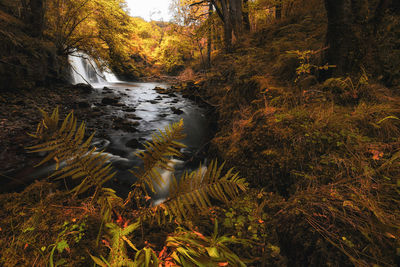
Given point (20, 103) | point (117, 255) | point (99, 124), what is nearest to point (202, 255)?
point (117, 255)

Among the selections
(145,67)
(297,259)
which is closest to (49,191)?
(297,259)

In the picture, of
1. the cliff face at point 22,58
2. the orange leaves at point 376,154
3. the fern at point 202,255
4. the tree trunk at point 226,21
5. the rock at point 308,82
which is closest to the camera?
the fern at point 202,255

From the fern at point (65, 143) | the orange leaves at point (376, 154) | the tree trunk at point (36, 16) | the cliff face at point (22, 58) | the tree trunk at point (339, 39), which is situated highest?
the tree trunk at point (36, 16)

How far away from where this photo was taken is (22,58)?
5809mm

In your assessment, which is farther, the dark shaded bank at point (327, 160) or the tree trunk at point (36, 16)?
the tree trunk at point (36, 16)

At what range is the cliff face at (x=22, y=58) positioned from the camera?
525cm

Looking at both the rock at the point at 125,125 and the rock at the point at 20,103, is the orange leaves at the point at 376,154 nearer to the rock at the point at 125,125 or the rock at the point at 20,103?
the rock at the point at 125,125

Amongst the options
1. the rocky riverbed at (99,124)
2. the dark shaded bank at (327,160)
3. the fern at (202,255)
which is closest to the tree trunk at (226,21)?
the rocky riverbed at (99,124)

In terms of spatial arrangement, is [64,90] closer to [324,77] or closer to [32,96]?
[32,96]

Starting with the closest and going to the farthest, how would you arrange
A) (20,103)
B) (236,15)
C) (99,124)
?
1. (20,103)
2. (99,124)
3. (236,15)

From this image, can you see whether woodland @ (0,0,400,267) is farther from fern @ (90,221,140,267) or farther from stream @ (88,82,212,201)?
stream @ (88,82,212,201)

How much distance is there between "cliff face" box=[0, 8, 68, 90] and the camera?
5247mm

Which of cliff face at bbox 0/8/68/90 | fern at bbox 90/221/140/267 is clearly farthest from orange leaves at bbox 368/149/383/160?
cliff face at bbox 0/8/68/90

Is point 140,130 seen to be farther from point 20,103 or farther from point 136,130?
point 20,103
